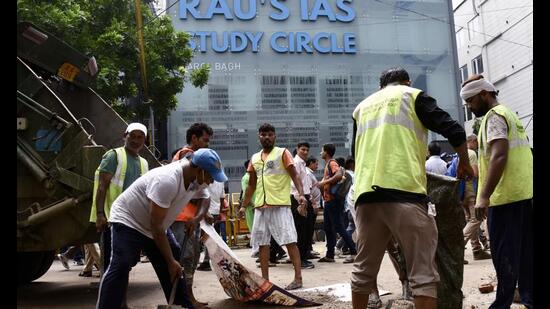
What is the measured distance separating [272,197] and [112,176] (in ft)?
5.97

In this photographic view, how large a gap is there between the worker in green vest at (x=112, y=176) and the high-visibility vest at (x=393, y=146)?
2.18 m

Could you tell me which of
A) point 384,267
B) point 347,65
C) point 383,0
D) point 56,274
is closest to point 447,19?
point 383,0

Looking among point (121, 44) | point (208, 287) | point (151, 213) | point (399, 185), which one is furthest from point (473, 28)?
point (151, 213)

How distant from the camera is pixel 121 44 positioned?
1243cm

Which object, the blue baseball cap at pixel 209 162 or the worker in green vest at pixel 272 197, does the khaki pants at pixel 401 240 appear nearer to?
the blue baseball cap at pixel 209 162

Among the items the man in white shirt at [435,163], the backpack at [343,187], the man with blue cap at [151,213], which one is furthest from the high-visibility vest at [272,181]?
the backpack at [343,187]

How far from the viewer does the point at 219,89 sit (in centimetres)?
1956

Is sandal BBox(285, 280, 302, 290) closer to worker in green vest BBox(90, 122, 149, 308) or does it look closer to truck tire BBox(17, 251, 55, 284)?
worker in green vest BBox(90, 122, 149, 308)

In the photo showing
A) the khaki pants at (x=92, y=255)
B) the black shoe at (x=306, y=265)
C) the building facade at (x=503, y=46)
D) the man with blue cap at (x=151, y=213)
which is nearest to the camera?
the man with blue cap at (x=151, y=213)

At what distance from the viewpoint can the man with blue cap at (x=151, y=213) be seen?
319cm

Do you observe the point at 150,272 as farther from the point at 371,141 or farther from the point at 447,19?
the point at 447,19

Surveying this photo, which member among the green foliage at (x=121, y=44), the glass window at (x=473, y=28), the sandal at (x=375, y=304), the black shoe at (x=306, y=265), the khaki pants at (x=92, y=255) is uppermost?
the glass window at (x=473, y=28)

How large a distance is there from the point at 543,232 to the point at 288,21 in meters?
18.8

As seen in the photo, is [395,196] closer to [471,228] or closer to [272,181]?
[272,181]
